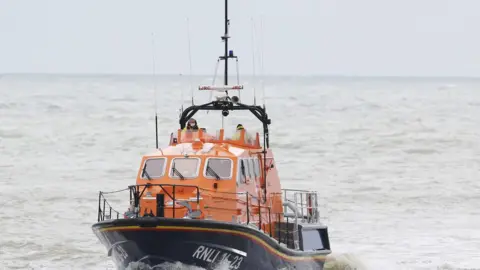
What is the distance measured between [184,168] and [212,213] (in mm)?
968

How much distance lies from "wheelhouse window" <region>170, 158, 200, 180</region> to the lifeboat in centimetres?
2

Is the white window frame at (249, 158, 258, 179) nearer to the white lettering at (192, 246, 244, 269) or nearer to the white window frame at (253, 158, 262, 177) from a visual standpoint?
the white window frame at (253, 158, 262, 177)

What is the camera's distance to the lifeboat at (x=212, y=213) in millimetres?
15305

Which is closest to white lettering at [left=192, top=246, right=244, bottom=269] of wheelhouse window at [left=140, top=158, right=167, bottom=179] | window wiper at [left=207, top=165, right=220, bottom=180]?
window wiper at [left=207, top=165, right=220, bottom=180]

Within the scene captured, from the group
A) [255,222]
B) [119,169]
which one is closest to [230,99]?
[255,222]

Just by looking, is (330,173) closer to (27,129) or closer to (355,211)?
(355,211)

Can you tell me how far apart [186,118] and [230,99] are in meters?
1.14

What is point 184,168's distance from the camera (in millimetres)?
16891

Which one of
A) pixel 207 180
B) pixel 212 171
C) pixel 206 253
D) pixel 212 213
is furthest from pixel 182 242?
pixel 212 171

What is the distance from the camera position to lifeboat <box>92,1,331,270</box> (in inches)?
603

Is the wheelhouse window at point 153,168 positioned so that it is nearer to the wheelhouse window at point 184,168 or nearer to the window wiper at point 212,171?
the wheelhouse window at point 184,168

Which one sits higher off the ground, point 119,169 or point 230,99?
point 230,99

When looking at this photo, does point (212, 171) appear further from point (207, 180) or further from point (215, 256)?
point (215, 256)

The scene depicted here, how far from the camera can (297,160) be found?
1654 inches
